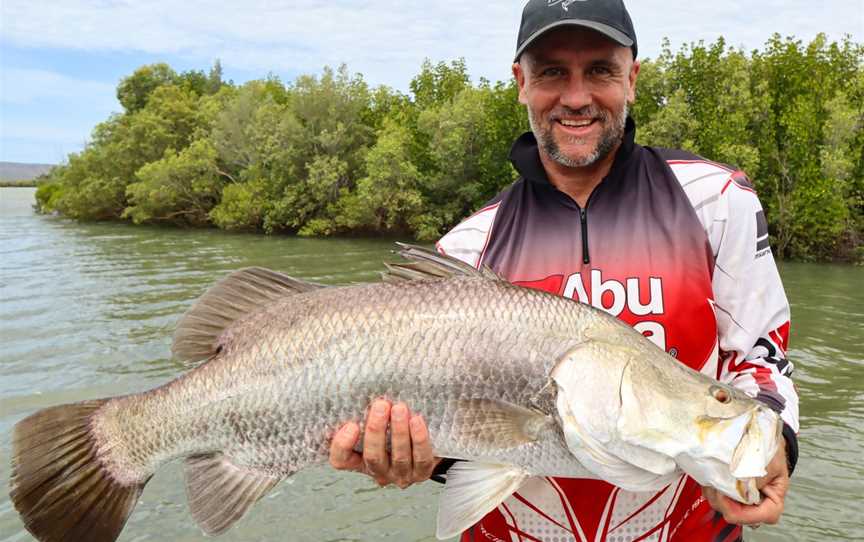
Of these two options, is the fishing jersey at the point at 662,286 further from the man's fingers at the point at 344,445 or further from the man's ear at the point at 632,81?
the man's fingers at the point at 344,445

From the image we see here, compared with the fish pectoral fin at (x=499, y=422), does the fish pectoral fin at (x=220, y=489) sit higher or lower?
lower

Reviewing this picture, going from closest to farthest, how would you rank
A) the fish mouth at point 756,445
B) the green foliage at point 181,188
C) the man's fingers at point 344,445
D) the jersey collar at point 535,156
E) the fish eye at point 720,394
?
the fish mouth at point 756,445, the fish eye at point 720,394, the man's fingers at point 344,445, the jersey collar at point 535,156, the green foliage at point 181,188

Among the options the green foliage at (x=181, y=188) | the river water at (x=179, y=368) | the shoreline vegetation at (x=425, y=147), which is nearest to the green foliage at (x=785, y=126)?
the shoreline vegetation at (x=425, y=147)

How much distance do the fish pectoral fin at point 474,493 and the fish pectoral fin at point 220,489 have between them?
0.68m

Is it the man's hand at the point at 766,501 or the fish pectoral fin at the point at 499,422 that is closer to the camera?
the man's hand at the point at 766,501

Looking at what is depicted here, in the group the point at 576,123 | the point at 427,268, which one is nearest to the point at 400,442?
the point at 427,268

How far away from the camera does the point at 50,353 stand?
13.1 meters

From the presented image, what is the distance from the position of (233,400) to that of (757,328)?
2.08 meters

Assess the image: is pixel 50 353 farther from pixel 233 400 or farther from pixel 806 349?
pixel 806 349

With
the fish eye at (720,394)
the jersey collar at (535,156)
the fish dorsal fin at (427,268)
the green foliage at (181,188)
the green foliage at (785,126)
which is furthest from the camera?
the green foliage at (181,188)

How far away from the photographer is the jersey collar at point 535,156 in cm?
280

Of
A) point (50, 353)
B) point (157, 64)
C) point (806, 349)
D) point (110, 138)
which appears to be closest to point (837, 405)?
point (806, 349)

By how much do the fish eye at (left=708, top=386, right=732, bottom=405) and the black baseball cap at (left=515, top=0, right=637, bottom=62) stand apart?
1449 millimetres

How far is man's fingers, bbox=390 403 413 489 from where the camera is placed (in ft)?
7.48
